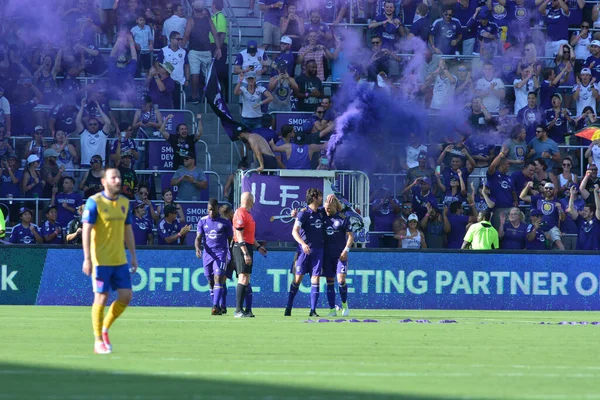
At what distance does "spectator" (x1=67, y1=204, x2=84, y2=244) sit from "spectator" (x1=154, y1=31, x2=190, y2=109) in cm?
434

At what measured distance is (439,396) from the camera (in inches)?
341

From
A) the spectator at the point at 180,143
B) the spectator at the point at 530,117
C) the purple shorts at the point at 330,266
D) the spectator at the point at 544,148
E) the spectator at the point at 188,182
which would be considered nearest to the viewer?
the purple shorts at the point at 330,266

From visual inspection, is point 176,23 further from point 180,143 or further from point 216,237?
point 216,237

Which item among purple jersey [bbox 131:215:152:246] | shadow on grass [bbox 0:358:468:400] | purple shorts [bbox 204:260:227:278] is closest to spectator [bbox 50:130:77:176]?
purple jersey [bbox 131:215:152:246]

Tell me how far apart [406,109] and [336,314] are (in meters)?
7.46

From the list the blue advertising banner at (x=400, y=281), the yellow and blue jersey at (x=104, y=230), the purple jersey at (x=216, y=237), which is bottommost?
the blue advertising banner at (x=400, y=281)

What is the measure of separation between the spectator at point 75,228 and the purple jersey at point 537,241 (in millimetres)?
9173

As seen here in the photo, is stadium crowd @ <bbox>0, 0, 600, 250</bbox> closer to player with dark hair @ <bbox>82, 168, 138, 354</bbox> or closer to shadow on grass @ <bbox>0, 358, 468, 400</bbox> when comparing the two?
player with dark hair @ <bbox>82, 168, 138, 354</bbox>

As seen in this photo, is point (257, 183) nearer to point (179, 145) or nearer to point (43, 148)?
point (179, 145)

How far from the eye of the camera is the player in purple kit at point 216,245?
19.6 meters

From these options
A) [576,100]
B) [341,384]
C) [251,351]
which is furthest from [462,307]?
[341,384]

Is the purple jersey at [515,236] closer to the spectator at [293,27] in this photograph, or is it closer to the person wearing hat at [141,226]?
the spectator at [293,27]

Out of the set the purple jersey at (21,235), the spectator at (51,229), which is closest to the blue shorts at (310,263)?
the spectator at (51,229)

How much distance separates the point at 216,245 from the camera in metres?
19.7
